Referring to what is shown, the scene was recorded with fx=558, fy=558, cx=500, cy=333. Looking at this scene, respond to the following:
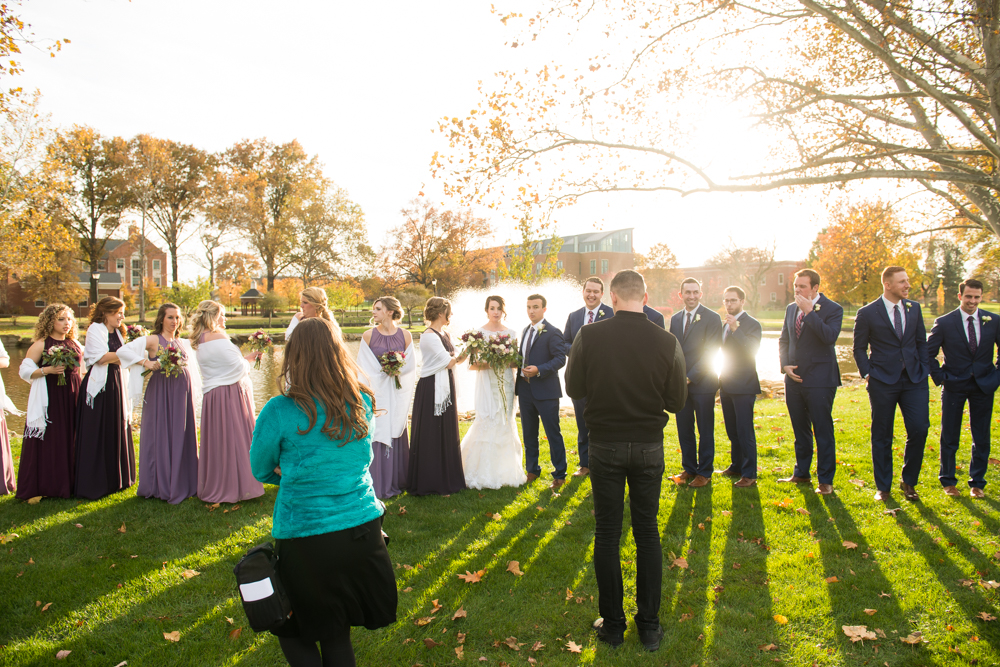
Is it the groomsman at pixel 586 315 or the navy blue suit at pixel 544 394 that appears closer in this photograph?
the navy blue suit at pixel 544 394

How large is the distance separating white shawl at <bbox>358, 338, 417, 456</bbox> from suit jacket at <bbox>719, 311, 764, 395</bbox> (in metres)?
3.95

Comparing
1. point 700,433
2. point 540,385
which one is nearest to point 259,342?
point 540,385

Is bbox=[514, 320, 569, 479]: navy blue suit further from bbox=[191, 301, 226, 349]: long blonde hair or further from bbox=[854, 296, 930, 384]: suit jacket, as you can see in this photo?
bbox=[191, 301, 226, 349]: long blonde hair

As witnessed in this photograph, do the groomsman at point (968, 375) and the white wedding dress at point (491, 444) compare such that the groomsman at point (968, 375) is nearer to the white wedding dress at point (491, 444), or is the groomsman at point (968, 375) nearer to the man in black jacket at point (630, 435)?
the man in black jacket at point (630, 435)

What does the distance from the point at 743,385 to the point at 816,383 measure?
0.81 meters

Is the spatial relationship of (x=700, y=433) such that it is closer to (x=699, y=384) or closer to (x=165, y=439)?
(x=699, y=384)

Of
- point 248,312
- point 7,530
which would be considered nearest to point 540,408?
point 7,530

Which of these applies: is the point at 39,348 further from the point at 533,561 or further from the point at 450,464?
the point at 533,561

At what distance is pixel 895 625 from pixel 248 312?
6576 cm

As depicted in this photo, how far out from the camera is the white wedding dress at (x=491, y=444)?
7145 millimetres

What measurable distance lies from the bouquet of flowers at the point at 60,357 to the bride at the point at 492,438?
4978 millimetres

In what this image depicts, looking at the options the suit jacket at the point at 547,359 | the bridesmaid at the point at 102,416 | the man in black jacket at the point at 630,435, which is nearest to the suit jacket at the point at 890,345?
the suit jacket at the point at 547,359

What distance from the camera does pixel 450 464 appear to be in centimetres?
702

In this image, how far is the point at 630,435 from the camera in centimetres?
369
